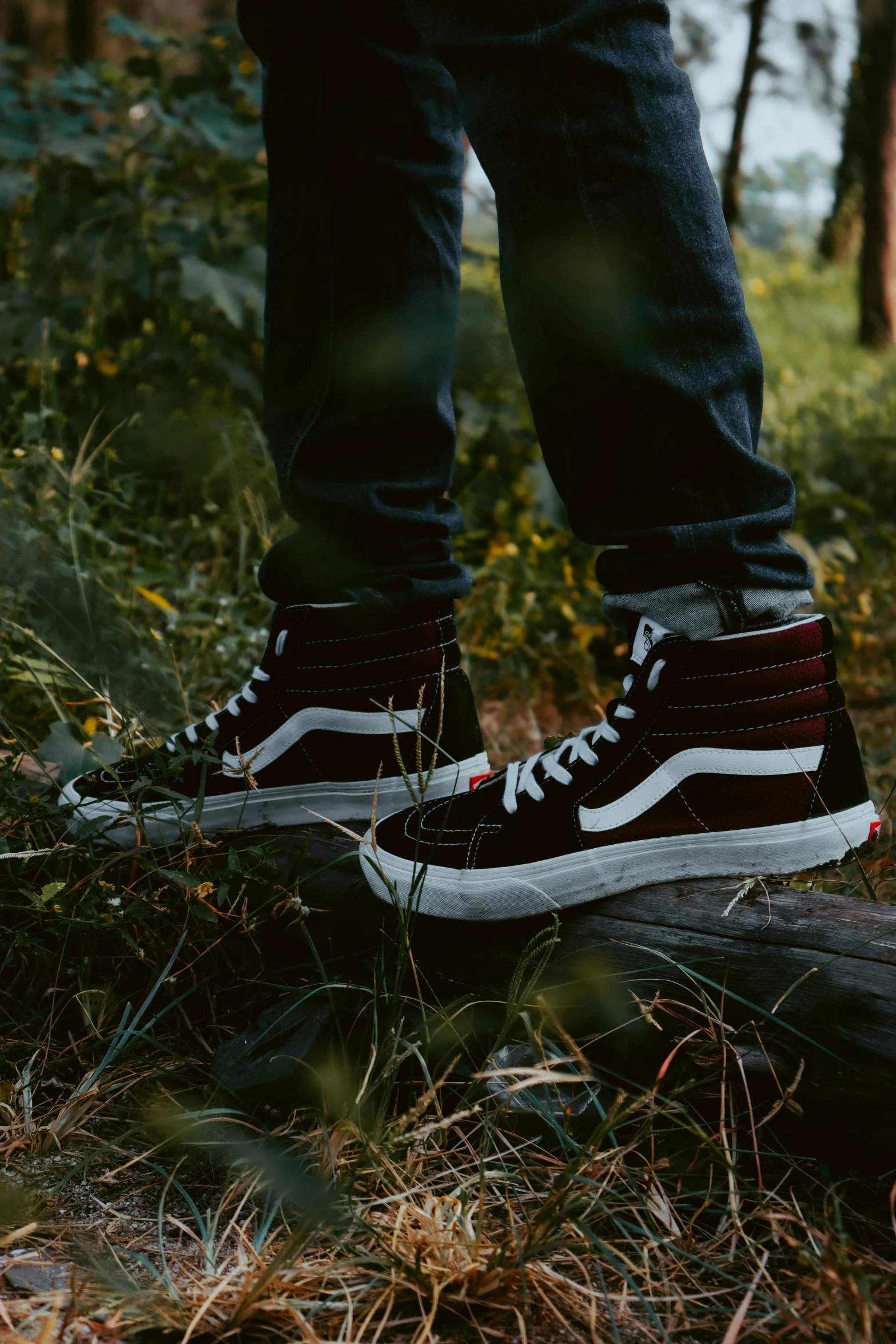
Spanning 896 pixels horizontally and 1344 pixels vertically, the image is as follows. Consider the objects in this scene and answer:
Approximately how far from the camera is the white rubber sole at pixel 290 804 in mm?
1274

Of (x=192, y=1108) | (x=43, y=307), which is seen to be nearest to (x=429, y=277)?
(x=192, y=1108)

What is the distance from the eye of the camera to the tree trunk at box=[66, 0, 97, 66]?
466 cm

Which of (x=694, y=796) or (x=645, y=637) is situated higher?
(x=645, y=637)

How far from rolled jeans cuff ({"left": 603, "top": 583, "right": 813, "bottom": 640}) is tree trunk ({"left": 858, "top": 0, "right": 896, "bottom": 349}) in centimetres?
833

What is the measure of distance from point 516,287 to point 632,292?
143mm

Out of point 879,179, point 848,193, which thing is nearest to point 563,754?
point 879,179

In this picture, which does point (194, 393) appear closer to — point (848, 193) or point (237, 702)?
point (237, 702)

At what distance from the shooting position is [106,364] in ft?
8.52

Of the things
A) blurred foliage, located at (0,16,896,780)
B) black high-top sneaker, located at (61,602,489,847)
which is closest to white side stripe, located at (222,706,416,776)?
black high-top sneaker, located at (61,602,489,847)

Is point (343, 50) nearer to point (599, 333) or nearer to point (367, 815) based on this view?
point (599, 333)

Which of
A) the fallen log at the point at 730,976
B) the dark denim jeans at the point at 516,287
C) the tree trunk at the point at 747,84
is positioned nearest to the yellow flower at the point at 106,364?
the dark denim jeans at the point at 516,287

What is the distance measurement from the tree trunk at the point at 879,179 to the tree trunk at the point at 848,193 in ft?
4.80

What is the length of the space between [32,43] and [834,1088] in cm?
620

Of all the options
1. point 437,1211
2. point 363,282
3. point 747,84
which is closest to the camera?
point 437,1211
